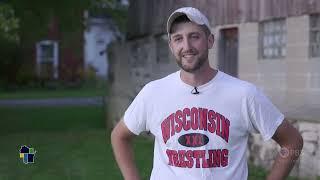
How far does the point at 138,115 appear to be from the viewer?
3197 millimetres

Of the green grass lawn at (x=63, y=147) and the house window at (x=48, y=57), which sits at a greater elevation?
→ the house window at (x=48, y=57)

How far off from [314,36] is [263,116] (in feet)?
22.5

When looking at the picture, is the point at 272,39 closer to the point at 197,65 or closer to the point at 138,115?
the point at 138,115

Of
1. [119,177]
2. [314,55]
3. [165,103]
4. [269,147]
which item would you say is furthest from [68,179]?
[165,103]

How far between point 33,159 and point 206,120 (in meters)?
8.13

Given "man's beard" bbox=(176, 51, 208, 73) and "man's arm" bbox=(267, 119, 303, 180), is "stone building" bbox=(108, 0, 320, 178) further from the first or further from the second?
"man's beard" bbox=(176, 51, 208, 73)

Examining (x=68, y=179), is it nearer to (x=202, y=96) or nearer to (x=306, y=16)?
(x=306, y=16)

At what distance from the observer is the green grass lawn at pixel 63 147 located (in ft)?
31.0

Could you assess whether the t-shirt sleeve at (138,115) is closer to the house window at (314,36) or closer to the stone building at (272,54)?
the stone building at (272,54)

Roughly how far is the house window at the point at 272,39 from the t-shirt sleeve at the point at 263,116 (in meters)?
7.39

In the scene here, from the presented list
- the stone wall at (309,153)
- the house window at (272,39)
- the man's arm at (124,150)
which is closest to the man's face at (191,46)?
the man's arm at (124,150)

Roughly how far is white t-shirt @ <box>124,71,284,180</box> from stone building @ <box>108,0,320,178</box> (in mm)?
5385

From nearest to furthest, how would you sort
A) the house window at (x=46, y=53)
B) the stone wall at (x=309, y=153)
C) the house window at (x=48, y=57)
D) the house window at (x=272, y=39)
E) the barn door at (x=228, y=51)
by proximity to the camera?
the stone wall at (x=309, y=153), the house window at (x=272, y=39), the barn door at (x=228, y=51), the house window at (x=48, y=57), the house window at (x=46, y=53)

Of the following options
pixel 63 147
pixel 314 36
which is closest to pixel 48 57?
pixel 63 147
